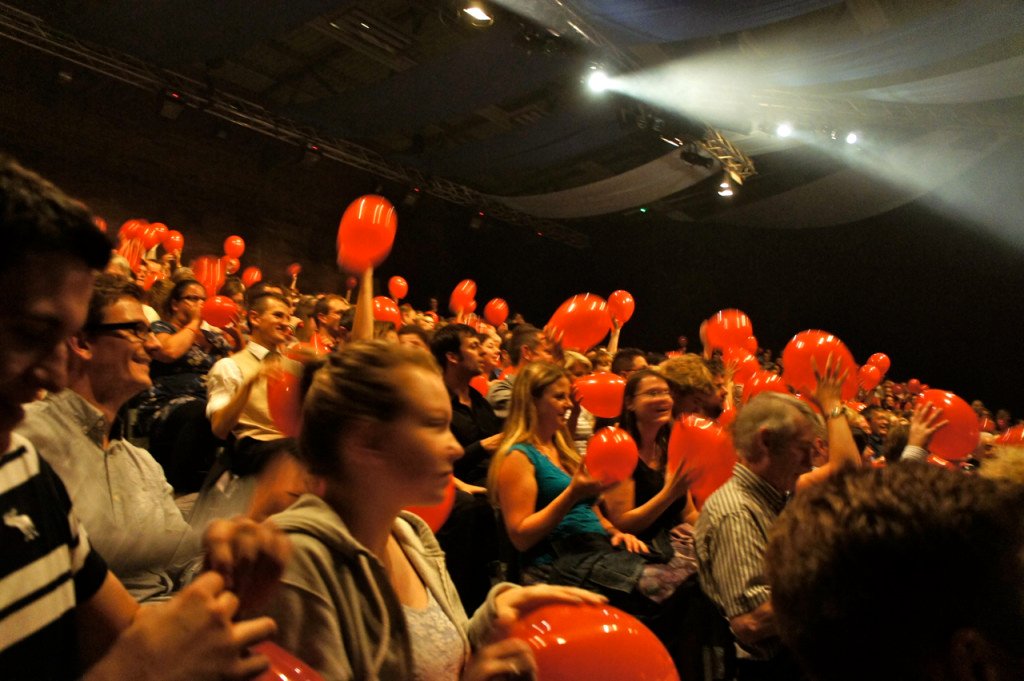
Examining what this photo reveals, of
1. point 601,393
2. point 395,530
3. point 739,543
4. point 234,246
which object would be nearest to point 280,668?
point 395,530

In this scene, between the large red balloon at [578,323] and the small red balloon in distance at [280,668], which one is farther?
the large red balloon at [578,323]

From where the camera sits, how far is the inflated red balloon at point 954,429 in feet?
9.87

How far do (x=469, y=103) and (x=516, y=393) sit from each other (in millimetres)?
5701

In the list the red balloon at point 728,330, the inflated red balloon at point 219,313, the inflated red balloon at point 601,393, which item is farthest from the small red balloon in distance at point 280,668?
the red balloon at point 728,330

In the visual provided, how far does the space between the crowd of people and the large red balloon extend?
1288mm

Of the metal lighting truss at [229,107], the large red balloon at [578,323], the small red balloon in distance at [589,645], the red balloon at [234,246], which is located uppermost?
the metal lighting truss at [229,107]

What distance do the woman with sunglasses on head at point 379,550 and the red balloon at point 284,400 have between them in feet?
1.87

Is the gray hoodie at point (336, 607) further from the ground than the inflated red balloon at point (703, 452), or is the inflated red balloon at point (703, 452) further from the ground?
the inflated red balloon at point (703, 452)

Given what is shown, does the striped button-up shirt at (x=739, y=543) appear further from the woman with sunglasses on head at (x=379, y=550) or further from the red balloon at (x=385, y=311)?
the red balloon at (x=385, y=311)

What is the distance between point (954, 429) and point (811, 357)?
0.71 metres

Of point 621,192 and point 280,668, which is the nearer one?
point 280,668

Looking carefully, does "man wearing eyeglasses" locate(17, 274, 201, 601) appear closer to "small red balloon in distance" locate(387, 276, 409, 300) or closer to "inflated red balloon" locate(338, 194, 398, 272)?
"inflated red balloon" locate(338, 194, 398, 272)

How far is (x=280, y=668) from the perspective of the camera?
0.75 m

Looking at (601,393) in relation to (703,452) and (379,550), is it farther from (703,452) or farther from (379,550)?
(379,550)
